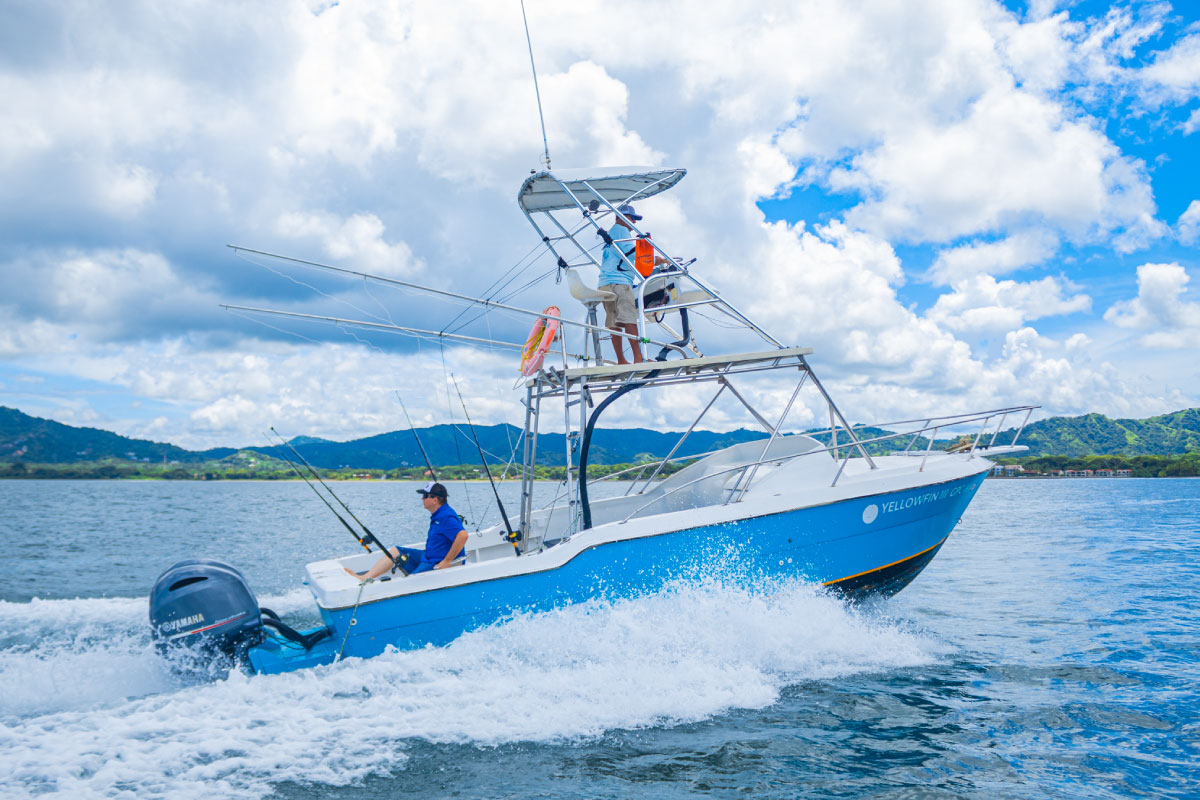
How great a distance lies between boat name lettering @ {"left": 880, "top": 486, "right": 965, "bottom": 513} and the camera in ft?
23.8

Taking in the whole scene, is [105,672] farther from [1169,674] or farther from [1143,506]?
[1143,506]

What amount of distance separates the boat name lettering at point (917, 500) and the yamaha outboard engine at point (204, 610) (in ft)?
20.3

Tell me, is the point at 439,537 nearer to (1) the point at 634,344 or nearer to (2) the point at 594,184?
(1) the point at 634,344

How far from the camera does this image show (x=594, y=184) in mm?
8008

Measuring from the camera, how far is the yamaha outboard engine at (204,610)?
6055mm

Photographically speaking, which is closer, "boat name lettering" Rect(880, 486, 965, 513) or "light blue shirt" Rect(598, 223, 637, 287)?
"boat name lettering" Rect(880, 486, 965, 513)

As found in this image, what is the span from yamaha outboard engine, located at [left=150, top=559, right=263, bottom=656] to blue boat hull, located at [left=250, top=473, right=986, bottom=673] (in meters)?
0.28

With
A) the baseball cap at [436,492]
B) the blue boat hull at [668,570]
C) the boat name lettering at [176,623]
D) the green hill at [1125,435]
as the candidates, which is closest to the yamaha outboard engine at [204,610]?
the boat name lettering at [176,623]

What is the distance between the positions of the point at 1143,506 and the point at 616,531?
3796 cm

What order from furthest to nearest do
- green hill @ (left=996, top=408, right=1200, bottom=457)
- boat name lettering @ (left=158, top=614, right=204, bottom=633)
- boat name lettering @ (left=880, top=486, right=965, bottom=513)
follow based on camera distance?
green hill @ (left=996, top=408, right=1200, bottom=457), boat name lettering @ (left=880, top=486, right=965, bottom=513), boat name lettering @ (left=158, top=614, right=204, bottom=633)

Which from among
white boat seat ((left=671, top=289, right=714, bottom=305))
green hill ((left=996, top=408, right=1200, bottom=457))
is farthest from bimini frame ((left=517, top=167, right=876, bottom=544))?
green hill ((left=996, top=408, right=1200, bottom=457))

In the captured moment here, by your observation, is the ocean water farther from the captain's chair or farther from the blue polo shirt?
the captain's chair

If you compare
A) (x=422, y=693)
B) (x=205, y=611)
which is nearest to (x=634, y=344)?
(x=422, y=693)

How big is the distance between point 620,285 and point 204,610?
5.00 meters
